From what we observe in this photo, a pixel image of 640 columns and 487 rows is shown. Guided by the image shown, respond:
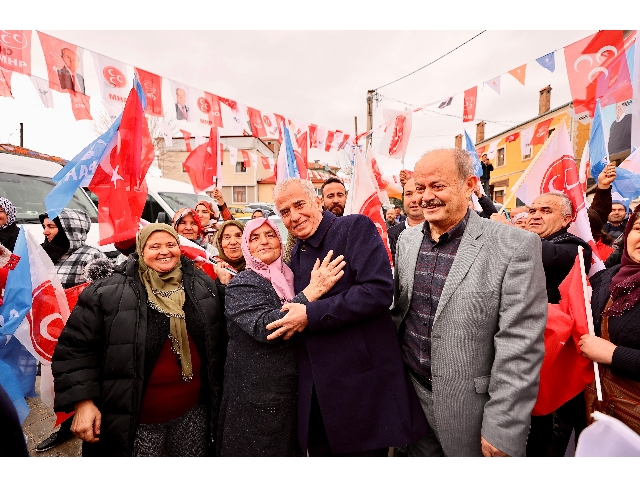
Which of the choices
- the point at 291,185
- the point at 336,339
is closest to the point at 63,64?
the point at 291,185

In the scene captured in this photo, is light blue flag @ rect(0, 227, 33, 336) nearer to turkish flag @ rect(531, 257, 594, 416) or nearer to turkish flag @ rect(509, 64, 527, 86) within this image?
turkish flag @ rect(531, 257, 594, 416)

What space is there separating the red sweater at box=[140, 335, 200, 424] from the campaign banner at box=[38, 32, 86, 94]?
6565mm

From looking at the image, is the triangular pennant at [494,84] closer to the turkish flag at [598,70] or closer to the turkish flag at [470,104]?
the turkish flag at [470,104]

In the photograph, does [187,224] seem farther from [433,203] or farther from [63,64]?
[63,64]

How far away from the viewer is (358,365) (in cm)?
172

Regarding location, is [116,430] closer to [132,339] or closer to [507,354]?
[132,339]

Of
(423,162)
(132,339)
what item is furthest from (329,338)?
(132,339)

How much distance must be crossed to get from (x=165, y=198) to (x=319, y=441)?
7.54 m

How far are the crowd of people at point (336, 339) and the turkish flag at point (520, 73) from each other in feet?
19.7

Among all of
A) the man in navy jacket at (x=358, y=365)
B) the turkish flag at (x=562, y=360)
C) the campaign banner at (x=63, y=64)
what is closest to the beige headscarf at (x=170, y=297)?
the man in navy jacket at (x=358, y=365)

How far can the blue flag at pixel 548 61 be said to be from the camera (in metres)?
5.68

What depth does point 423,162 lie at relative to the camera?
5.57ft

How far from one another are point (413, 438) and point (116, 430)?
5.31ft

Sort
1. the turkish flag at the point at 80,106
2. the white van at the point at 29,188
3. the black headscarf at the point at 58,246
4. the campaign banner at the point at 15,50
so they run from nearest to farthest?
the black headscarf at the point at 58,246 → the white van at the point at 29,188 → the campaign banner at the point at 15,50 → the turkish flag at the point at 80,106
